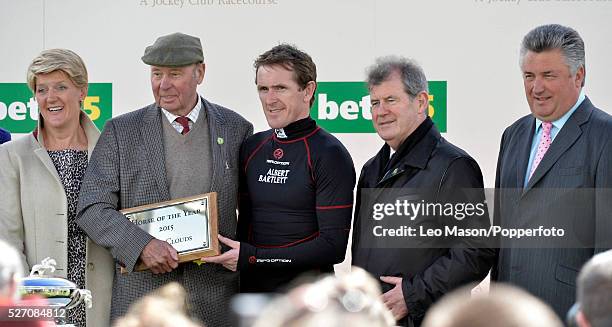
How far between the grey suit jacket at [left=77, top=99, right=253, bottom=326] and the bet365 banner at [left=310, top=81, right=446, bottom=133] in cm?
80

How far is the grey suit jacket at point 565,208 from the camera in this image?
3293 mm

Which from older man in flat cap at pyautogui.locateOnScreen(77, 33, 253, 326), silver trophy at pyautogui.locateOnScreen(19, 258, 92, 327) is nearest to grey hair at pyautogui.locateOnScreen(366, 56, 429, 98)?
older man in flat cap at pyautogui.locateOnScreen(77, 33, 253, 326)

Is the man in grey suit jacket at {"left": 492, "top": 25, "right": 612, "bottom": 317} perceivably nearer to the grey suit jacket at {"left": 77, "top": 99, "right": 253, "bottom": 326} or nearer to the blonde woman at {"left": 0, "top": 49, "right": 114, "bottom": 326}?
the grey suit jacket at {"left": 77, "top": 99, "right": 253, "bottom": 326}

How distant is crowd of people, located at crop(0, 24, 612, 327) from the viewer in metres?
3.42

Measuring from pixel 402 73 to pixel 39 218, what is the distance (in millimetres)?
1465

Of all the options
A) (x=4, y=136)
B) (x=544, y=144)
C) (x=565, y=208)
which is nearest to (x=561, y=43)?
(x=544, y=144)

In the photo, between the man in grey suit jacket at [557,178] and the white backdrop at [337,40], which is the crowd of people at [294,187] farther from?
the white backdrop at [337,40]

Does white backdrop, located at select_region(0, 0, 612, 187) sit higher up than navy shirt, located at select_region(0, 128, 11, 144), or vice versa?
white backdrop, located at select_region(0, 0, 612, 187)

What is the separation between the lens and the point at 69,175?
3912 mm

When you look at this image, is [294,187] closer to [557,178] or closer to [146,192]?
[146,192]

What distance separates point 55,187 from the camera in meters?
3.86

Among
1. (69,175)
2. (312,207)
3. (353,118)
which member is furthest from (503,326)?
(353,118)

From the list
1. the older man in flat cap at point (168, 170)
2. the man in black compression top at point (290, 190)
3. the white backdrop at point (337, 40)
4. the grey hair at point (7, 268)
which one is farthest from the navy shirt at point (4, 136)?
the grey hair at point (7, 268)

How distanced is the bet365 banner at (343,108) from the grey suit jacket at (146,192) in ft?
2.63
